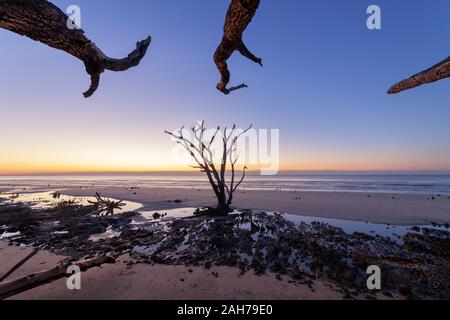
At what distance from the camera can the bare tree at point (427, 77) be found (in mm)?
2396

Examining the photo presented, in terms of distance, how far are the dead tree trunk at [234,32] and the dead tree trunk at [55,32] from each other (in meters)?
0.95

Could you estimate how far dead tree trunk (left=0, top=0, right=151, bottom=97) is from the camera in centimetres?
171

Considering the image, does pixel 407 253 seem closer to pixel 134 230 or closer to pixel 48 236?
pixel 134 230

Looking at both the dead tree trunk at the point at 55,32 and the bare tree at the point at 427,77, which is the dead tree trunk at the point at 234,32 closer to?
the dead tree trunk at the point at 55,32

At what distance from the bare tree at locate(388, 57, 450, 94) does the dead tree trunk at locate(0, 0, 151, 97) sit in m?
3.09

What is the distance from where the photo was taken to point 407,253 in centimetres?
734

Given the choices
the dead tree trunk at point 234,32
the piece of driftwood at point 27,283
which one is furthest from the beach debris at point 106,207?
the dead tree trunk at point 234,32

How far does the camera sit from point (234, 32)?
2.34 metres

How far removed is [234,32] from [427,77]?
2120mm

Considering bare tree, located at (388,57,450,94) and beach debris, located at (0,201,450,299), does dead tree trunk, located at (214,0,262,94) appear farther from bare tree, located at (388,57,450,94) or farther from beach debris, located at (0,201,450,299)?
beach debris, located at (0,201,450,299)

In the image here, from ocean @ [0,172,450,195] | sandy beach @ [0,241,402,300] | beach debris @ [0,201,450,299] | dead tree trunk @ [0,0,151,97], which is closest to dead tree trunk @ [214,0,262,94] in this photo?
dead tree trunk @ [0,0,151,97]

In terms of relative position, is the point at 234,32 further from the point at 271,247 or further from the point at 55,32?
the point at 271,247
